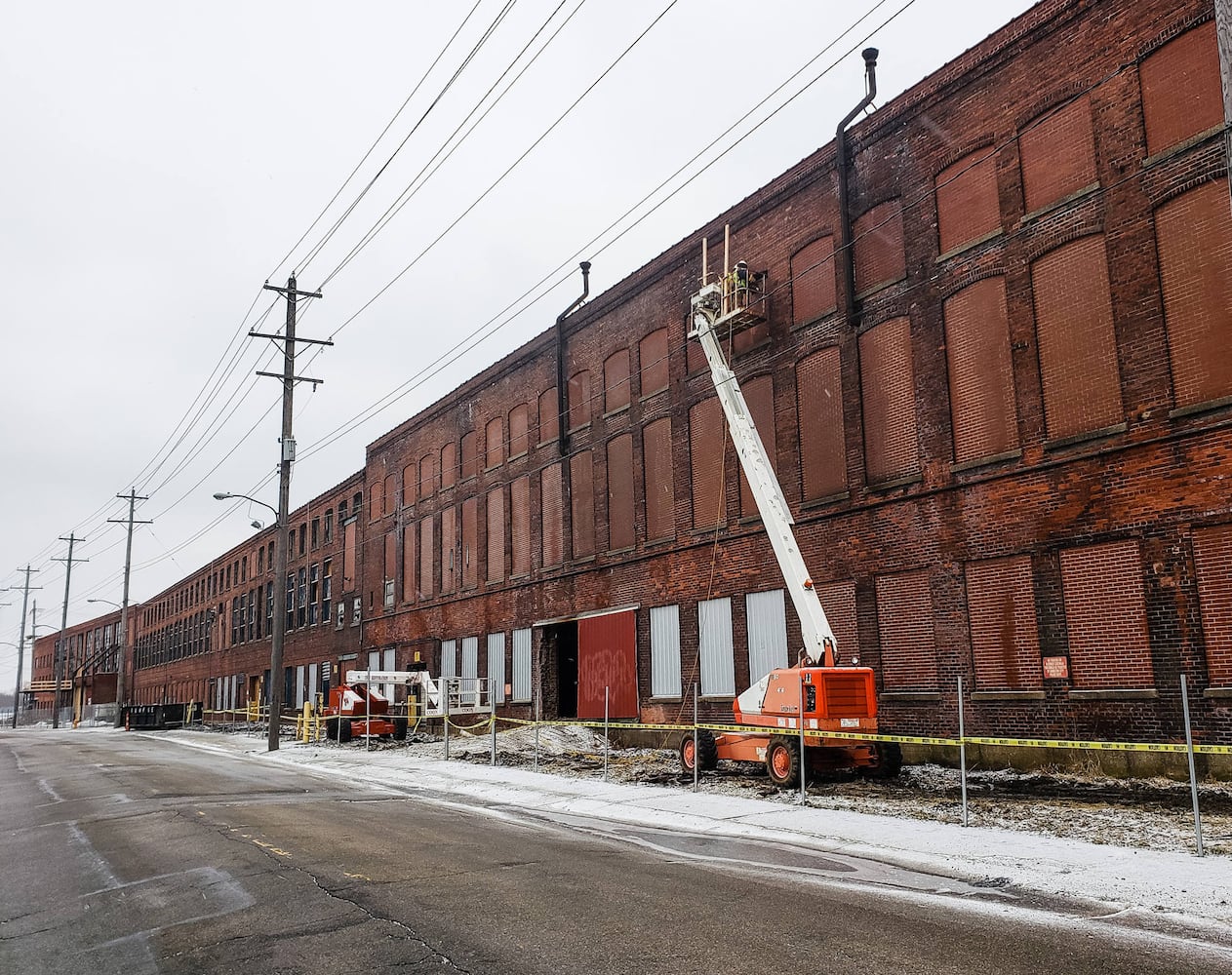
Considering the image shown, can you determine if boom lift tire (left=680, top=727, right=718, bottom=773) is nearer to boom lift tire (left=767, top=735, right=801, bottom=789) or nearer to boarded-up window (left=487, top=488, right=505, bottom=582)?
boom lift tire (left=767, top=735, right=801, bottom=789)

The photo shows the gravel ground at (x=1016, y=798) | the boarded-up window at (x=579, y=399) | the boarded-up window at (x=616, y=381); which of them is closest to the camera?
the gravel ground at (x=1016, y=798)

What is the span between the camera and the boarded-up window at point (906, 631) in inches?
773

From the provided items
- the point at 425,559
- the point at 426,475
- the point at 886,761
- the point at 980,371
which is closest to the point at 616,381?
the point at 980,371

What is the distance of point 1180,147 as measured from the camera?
53.0 ft

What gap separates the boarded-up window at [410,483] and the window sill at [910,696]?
2606cm

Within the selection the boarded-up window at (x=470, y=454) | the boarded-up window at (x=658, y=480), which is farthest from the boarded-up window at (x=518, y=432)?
the boarded-up window at (x=658, y=480)

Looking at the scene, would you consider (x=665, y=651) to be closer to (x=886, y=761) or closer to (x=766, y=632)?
(x=766, y=632)

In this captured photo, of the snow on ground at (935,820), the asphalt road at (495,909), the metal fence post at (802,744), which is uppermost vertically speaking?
the metal fence post at (802,744)

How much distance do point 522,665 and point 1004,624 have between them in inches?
730

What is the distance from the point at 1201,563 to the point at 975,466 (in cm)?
446

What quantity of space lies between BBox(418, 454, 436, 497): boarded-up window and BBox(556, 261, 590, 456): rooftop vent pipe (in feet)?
33.2

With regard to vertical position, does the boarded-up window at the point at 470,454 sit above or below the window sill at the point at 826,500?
above

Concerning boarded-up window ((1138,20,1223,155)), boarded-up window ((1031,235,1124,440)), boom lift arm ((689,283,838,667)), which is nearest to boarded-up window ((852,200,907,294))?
boom lift arm ((689,283,838,667))

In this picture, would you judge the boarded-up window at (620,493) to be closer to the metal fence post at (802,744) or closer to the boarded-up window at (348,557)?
the metal fence post at (802,744)
